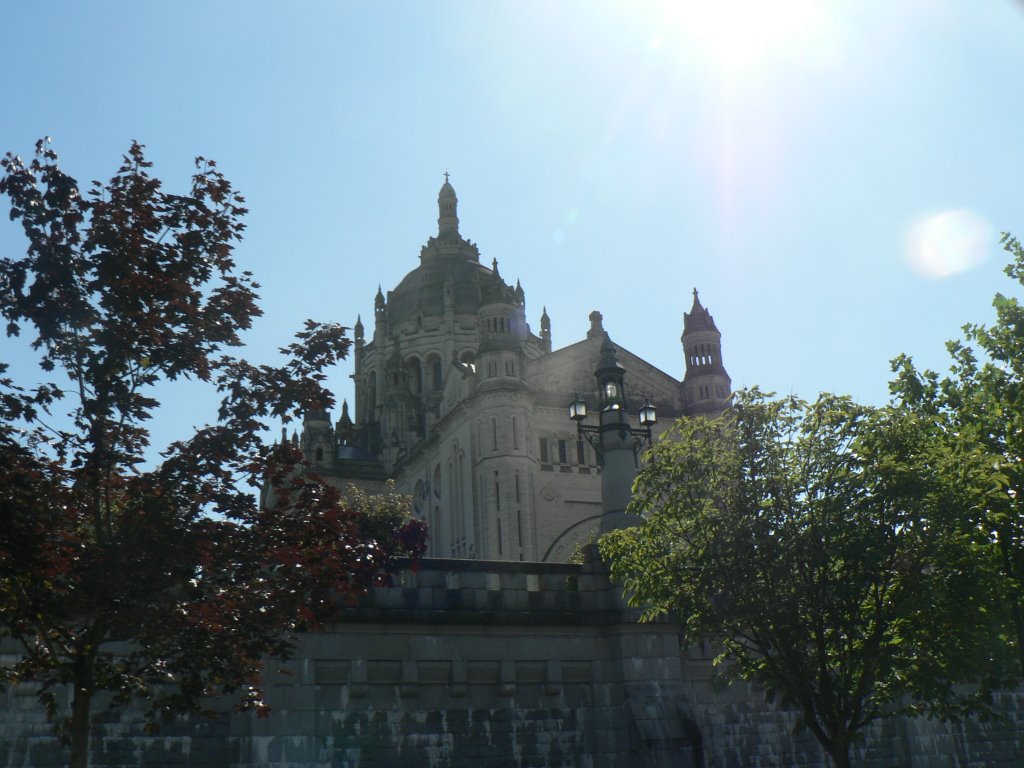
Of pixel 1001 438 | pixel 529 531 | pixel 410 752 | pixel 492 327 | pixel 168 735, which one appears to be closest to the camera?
pixel 168 735

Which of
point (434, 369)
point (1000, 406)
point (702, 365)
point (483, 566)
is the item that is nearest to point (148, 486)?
point (483, 566)

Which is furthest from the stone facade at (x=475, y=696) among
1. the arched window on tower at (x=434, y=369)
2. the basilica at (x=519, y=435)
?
the arched window on tower at (x=434, y=369)

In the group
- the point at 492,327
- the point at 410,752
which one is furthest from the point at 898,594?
the point at 492,327

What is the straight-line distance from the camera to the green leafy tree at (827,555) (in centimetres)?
1791

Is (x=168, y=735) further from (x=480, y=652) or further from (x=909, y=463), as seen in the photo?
(x=909, y=463)

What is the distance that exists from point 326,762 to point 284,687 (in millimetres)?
1458

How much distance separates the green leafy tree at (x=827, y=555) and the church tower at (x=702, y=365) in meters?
35.2

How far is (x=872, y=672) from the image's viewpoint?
1792 centimetres

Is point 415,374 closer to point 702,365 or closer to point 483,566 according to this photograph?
point 702,365

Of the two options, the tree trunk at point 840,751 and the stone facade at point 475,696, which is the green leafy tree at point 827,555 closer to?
the tree trunk at point 840,751

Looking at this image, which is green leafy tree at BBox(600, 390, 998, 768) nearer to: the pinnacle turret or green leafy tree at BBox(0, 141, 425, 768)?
green leafy tree at BBox(0, 141, 425, 768)

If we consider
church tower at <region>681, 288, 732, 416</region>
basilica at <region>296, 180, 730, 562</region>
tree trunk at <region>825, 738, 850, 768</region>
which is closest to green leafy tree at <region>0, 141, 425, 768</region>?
tree trunk at <region>825, 738, 850, 768</region>

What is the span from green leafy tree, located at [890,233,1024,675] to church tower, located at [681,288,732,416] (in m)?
28.5

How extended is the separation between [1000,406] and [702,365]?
32416 mm
